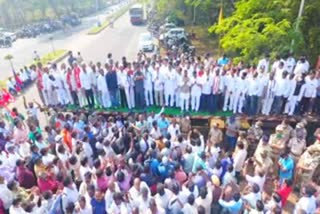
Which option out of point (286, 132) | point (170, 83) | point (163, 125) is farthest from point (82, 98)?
point (286, 132)

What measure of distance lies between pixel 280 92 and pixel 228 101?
1776mm

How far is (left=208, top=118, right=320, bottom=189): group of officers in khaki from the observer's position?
8.14 meters

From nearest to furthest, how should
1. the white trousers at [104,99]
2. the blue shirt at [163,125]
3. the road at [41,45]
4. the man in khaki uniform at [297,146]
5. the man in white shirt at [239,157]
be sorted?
the man in white shirt at [239,157] < the man in khaki uniform at [297,146] < the blue shirt at [163,125] < the white trousers at [104,99] < the road at [41,45]

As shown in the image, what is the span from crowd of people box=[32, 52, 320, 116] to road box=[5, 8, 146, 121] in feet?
44.9

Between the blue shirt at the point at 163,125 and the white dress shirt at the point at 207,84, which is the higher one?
the white dress shirt at the point at 207,84

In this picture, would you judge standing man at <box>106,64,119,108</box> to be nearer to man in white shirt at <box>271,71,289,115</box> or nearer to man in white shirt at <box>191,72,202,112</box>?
man in white shirt at <box>191,72,202,112</box>

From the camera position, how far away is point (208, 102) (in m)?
11.8

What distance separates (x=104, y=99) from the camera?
480 inches

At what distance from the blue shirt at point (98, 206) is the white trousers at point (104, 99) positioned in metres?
5.98

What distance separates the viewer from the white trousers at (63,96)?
41.1 ft

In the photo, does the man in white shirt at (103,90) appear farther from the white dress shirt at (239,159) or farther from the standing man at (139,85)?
the white dress shirt at (239,159)

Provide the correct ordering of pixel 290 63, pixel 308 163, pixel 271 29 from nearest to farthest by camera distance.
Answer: pixel 308 163
pixel 290 63
pixel 271 29

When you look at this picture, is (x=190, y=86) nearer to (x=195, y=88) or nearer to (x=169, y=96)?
(x=195, y=88)

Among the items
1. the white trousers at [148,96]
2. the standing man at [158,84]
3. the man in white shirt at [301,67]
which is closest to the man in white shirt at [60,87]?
the white trousers at [148,96]
